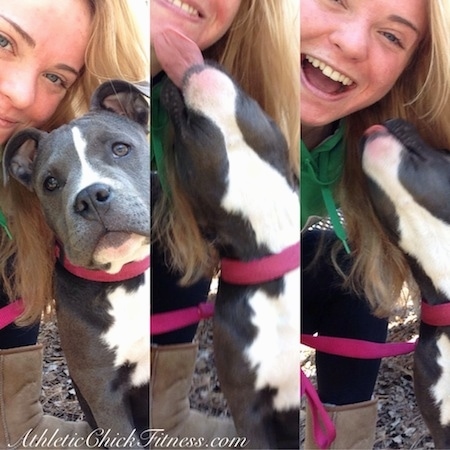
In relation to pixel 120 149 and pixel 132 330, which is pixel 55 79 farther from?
pixel 132 330

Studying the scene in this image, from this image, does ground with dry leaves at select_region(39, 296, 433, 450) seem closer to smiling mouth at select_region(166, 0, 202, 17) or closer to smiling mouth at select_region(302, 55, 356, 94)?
smiling mouth at select_region(302, 55, 356, 94)

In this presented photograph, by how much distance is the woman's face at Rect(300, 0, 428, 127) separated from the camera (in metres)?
0.95

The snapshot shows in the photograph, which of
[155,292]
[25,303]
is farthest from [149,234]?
[25,303]

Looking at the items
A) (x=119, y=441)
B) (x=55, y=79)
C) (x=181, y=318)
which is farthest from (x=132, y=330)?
(x=55, y=79)

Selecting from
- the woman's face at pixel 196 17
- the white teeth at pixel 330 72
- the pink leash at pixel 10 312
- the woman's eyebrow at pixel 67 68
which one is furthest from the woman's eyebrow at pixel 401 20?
the pink leash at pixel 10 312

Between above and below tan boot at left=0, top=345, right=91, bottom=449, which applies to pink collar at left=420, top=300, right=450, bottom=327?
above

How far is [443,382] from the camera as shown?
1.01 metres

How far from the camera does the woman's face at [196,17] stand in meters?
0.91

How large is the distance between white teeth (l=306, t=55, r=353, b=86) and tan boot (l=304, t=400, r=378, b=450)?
0.50 metres

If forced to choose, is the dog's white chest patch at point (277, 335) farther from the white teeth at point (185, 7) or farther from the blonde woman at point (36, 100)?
the white teeth at point (185, 7)

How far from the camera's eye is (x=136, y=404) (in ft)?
3.28

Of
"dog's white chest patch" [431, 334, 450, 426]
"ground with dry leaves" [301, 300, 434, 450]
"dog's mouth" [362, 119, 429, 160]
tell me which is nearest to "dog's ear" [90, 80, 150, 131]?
"dog's mouth" [362, 119, 429, 160]

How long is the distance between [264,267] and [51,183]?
13.4 inches

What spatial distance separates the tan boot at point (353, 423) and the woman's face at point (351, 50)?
0.45 m
